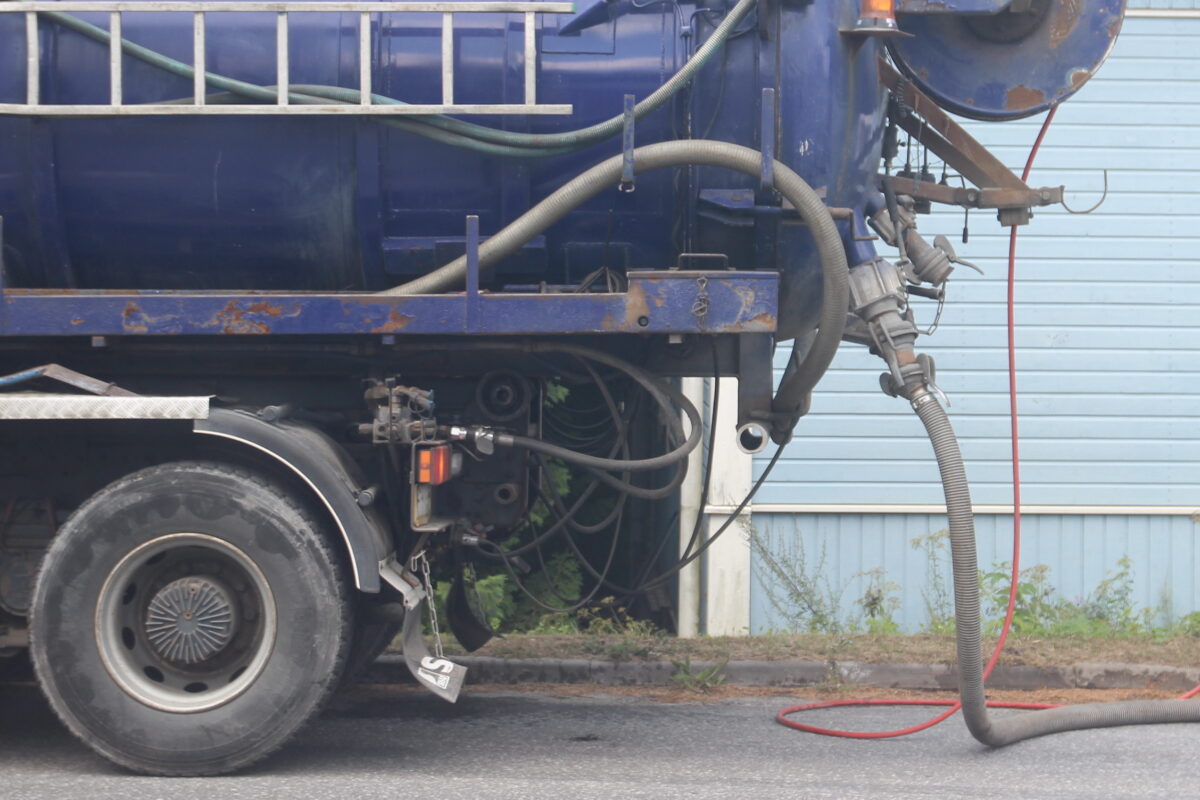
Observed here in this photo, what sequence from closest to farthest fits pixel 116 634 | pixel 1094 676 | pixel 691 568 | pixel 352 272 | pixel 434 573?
1. pixel 116 634
2. pixel 352 272
3. pixel 434 573
4. pixel 1094 676
5. pixel 691 568

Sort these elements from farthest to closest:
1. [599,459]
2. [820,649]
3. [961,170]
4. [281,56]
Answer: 1. [820,649]
2. [961,170]
3. [599,459]
4. [281,56]

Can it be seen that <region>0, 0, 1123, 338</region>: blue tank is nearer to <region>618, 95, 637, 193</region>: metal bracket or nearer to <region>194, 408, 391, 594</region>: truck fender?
<region>618, 95, 637, 193</region>: metal bracket

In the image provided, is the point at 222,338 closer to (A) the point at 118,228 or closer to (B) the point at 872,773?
(A) the point at 118,228

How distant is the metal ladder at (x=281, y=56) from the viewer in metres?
4.63

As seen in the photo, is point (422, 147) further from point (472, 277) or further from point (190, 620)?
point (190, 620)

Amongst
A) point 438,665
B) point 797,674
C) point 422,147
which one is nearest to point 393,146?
point 422,147

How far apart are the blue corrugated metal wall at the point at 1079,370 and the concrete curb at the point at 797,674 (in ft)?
5.65

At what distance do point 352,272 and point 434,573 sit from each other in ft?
4.31

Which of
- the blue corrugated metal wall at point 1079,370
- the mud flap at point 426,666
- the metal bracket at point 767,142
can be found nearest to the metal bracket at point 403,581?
the mud flap at point 426,666

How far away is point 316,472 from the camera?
4.72 metres

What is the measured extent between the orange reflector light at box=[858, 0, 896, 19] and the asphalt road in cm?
263

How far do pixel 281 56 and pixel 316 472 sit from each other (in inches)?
55.3

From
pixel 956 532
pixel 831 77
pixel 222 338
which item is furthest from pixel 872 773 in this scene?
pixel 222 338

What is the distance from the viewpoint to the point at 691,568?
833cm
